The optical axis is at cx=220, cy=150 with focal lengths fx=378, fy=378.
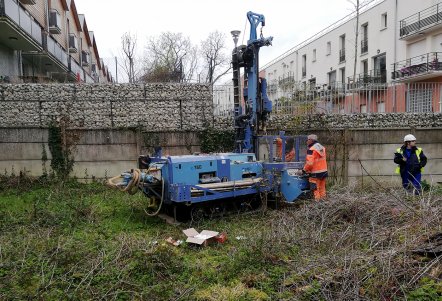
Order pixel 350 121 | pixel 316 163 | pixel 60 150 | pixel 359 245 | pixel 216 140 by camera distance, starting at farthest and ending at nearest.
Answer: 1. pixel 350 121
2. pixel 216 140
3. pixel 60 150
4. pixel 316 163
5. pixel 359 245

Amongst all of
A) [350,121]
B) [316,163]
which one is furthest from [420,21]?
[316,163]

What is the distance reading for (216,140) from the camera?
11078mm

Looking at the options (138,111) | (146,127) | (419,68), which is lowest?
(146,127)

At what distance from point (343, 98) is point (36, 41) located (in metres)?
13.0

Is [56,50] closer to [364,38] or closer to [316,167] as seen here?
[316,167]

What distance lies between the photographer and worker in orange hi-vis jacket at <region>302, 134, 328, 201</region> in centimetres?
777

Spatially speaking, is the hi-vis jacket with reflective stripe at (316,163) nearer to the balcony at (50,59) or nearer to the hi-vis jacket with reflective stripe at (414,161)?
the hi-vis jacket with reflective stripe at (414,161)

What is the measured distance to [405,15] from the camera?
2555 cm

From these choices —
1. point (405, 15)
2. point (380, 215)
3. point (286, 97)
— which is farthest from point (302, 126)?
point (405, 15)

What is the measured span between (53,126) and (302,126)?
23.5 feet

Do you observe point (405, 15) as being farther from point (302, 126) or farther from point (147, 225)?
point (147, 225)

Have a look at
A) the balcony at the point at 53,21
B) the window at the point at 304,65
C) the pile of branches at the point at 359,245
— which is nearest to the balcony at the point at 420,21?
the window at the point at 304,65

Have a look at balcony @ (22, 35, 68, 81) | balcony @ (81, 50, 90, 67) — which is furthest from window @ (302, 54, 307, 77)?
balcony @ (22, 35, 68, 81)

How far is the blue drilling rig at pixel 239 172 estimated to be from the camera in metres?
6.91
